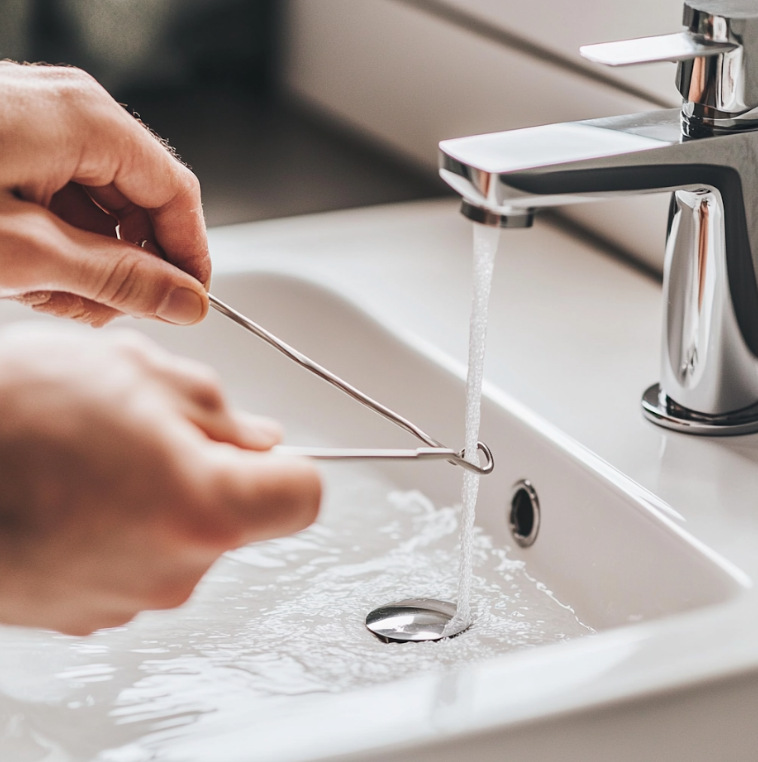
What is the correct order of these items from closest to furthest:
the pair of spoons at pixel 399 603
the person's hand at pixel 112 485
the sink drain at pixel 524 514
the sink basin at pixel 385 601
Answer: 1. the person's hand at pixel 112 485
2. the sink basin at pixel 385 601
3. the pair of spoons at pixel 399 603
4. the sink drain at pixel 524 514

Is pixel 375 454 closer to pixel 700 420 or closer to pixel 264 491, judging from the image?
pixel 264 491

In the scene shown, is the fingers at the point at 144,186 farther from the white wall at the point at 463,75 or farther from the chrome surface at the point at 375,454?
the white wall at the point at 463,75

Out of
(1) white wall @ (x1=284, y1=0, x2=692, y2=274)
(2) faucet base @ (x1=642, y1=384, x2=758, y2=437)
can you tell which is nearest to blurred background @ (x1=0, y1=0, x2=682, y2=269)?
(1) white wall @ (x1=284, y1=0, x2=692, y2=274)

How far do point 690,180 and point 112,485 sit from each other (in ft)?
1.01

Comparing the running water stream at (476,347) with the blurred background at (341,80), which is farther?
the blurred background at (341,80)

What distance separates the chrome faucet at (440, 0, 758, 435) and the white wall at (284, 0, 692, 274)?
18 cm

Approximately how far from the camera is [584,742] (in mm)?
339

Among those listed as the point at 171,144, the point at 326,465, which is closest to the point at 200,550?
the point at 326,465

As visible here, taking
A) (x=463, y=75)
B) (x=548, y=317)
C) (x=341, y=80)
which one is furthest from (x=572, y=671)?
(x=341, y=80)

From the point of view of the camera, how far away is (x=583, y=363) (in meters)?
0.60

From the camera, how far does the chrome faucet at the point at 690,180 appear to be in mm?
418

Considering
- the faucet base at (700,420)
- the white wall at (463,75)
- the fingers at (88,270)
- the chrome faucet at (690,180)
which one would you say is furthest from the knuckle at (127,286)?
Result: the white wall at (463,75)

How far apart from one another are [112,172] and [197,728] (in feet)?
0.66

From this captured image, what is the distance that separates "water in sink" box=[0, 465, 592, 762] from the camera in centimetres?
41
